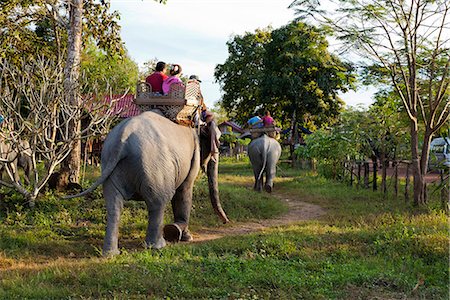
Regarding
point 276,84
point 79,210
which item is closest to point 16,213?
point 79,210

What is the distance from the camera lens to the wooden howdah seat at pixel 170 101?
781cm

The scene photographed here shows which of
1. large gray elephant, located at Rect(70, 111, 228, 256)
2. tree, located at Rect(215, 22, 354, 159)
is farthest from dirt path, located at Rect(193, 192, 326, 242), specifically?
tree, located at Rect(215, 22, 354, 159)

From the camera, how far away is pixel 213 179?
9.24 m

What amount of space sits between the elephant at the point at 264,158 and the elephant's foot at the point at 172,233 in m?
6.68

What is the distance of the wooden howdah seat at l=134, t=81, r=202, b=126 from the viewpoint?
7812 mm

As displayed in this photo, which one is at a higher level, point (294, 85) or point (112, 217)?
point (294, 85)

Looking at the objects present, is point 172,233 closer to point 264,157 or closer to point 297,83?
point 264,157

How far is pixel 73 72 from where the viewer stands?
10562 mm

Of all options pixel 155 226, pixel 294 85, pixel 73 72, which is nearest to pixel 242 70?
pixel 294 85

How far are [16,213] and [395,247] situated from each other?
5990 millimetres

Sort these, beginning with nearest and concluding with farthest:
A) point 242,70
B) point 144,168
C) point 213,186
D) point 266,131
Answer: point 144,168, point 213,186, point 266,131, point 242,70

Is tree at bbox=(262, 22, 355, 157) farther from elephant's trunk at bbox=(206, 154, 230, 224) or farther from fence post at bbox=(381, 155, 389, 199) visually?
elephant's trunk at bbox=(206, 154, 230, 224)

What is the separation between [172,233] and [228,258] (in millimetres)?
1764

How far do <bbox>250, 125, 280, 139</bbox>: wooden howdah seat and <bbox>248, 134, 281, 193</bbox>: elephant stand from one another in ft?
0.73
